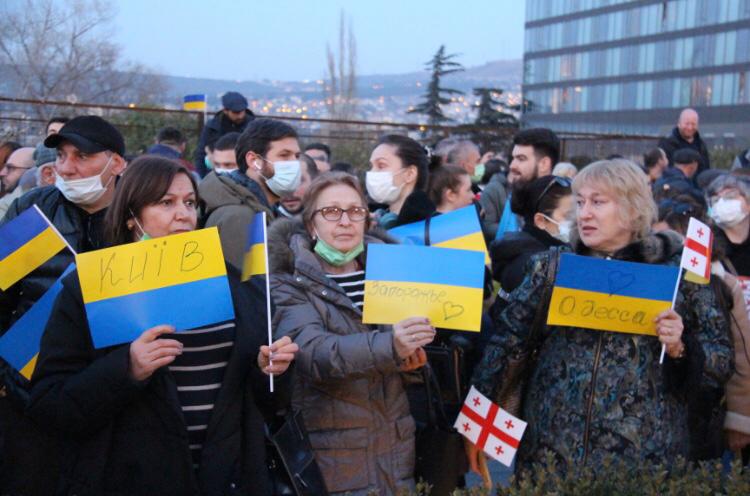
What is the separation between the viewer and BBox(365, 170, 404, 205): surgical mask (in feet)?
→ 18.0

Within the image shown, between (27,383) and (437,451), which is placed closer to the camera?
(27,383)

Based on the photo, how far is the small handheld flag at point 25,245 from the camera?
3.59 metres

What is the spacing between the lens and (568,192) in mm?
4852

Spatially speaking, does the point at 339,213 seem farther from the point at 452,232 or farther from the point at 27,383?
the point at 27,383

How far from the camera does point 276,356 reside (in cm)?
312

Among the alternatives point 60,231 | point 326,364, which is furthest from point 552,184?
point 60,231

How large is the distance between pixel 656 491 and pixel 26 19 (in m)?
34.5

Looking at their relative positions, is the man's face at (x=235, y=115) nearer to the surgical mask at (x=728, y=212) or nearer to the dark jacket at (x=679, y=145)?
the surgical mask at (x=728, y=212)

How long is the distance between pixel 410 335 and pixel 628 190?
1.09 meters

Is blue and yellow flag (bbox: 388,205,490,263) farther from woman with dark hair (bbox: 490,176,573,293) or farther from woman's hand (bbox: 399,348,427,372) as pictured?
woman's hand (bbox: 399,348,427,372)

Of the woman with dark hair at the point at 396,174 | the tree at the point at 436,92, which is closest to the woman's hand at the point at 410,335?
the woman with dark hair at the point at 396,174

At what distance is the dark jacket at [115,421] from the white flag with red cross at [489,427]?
3.70ft

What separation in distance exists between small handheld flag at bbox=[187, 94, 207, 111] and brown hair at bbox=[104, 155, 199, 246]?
10562 millimetres

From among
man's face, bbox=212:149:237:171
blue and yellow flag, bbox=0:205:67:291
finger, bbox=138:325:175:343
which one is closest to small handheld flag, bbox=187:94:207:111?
man's face, bbox=212:149:237:171
